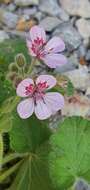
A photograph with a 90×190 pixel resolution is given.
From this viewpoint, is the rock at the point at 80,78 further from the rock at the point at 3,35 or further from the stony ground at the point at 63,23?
the rock at the point at 3,35

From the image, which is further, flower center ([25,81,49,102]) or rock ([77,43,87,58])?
rock ([77,43,87,58])

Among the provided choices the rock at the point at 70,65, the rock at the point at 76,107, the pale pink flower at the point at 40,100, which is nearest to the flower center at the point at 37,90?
the pale pink flower at the point at 40,100

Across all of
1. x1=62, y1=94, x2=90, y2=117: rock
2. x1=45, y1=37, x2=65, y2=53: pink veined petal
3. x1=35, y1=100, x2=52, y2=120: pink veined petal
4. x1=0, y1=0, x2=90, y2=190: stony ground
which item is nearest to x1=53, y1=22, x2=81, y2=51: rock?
x1=0, y1=0, x2=90, y2=190: stony ground

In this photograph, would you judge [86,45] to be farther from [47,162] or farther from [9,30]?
[47,162]

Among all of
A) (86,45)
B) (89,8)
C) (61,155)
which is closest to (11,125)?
(61,155)

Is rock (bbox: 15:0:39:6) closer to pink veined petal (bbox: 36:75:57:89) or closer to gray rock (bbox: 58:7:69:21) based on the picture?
gray rock (bbox: 58:7:69:21)
